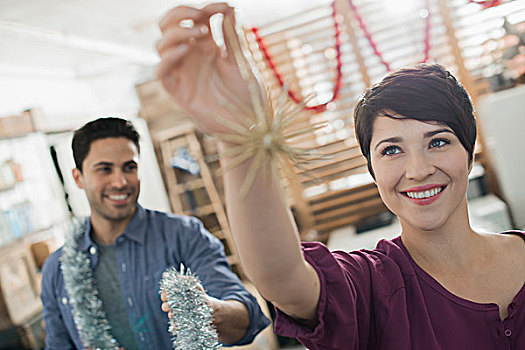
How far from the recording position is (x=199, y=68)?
1.43 feet

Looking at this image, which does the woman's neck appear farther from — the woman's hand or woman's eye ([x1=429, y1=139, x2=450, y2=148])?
the woman's hand

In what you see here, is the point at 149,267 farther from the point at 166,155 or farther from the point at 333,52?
the point at 166,155

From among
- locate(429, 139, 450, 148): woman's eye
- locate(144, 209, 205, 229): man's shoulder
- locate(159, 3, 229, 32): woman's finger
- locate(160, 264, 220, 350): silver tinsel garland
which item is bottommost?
locate(160, 264, 220, 350): silver tinsel garland

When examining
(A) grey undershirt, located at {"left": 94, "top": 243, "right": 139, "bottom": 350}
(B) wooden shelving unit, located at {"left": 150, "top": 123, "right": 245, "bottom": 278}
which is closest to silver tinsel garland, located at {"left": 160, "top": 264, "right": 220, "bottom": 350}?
(A) grey undershirt, located at {"left": 94, "top": 243, "right": 139, "bottom": 350}

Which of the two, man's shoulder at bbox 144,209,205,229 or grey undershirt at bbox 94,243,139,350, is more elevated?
man's shoulder at bbox 144,209,205,229

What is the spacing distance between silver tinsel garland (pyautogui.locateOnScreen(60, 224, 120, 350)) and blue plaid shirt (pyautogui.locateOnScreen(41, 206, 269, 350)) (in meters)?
0.09

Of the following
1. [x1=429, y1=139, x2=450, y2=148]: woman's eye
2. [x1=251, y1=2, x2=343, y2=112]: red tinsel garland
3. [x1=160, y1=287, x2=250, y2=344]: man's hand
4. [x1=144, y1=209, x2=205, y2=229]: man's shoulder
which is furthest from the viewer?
[x1=251, y1=2, x2=343, y2=112]: red tinsel garland

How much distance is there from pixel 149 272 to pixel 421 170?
904mm

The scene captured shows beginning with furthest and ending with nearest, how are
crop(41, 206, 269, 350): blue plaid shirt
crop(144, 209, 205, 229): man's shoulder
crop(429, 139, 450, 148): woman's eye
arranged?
crop(144, 209, 205, 229): man's shoulder < crop(41, 206, 269, 350): blue plaid shirt < crop(429, 139, 450, 148): woman's eye

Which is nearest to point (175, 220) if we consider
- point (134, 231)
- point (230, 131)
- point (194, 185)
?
point (134, 231)

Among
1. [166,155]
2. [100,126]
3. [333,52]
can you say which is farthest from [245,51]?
[166,155]

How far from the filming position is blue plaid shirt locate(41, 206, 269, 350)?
133 cm

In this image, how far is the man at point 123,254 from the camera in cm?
134

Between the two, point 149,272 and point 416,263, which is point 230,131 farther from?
point 149,272
